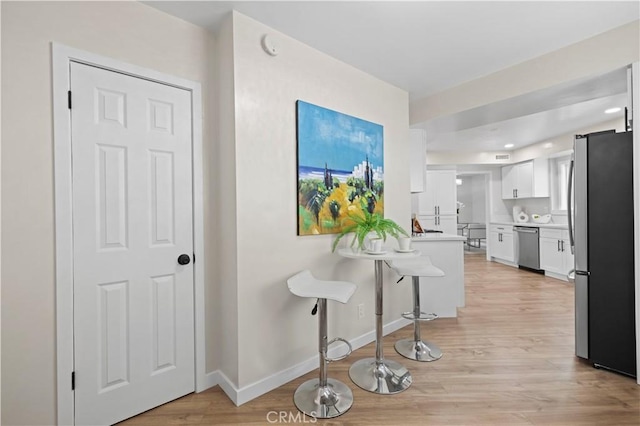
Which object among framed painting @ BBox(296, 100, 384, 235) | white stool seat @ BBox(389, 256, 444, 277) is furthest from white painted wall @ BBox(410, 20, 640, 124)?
white stool seat @ BBox(389, 256, 444, 277)

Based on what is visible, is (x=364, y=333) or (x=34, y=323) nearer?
(x=34, y=323)

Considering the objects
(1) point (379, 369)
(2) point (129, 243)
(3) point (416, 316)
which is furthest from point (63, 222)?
(3) point (416, 316)

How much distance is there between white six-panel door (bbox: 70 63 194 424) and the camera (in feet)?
5.46

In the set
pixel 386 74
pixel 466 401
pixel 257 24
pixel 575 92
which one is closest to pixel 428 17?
pixel 386 74

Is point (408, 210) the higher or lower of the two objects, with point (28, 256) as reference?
higher

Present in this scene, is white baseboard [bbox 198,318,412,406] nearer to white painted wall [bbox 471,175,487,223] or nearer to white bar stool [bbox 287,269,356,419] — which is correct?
white bar stool [bbox 287,269,356,419]

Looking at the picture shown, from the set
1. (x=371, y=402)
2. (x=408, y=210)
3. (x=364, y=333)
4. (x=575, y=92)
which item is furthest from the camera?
(x=408, y=210)

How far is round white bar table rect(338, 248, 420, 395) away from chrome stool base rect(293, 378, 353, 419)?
0.19m

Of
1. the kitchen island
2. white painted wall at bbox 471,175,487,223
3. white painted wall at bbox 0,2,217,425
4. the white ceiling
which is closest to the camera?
white painted wall at bbox 0,2,217,425

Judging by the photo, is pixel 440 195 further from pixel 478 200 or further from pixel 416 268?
pixel 416 268

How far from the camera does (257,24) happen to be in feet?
6.77

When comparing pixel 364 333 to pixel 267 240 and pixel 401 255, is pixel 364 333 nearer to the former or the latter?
pixel 401 255

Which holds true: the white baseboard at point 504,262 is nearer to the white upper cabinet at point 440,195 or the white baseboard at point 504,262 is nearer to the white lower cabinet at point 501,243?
the white lower cabinet at point 501,243

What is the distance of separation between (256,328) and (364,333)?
1188 millimetres
